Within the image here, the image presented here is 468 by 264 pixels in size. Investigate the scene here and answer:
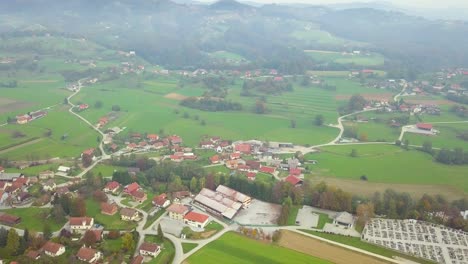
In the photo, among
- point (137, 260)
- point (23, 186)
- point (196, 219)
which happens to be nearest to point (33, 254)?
point (137, 260)

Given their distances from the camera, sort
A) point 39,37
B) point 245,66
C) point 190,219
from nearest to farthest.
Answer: point 190,219 < point 245,66 < point 39,37

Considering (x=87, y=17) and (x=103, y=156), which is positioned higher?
(x=87, y=17)

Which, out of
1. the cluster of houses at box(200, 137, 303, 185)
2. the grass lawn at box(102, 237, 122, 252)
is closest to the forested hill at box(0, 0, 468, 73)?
the cluster of houses at box(200, 137, 303, 185)

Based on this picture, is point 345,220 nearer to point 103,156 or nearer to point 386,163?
point 386,163

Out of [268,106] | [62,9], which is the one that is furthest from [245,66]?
[62,9]

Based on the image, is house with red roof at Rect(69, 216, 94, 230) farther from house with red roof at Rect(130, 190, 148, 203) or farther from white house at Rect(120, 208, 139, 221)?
house with red roof at Rect(130, 190, 148, 203)

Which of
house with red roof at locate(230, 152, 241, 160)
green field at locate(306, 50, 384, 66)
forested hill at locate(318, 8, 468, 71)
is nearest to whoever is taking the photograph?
house with red roof at locate(230, 152, 241, 160)

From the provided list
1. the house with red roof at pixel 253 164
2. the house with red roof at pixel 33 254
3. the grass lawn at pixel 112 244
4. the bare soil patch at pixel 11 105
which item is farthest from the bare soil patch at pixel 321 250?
the bare soil patch at pixel 11 105

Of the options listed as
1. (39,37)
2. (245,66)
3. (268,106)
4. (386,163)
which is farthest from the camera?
(39,37)
